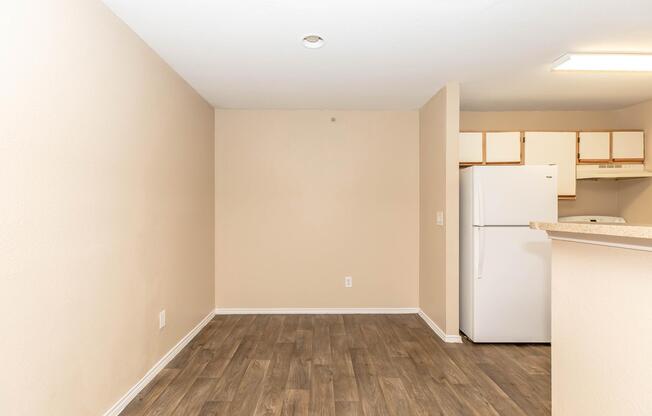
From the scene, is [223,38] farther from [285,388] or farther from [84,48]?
[285,388]

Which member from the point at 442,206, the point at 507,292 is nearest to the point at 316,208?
the point at 442,206

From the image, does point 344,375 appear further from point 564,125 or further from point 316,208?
point 564,125

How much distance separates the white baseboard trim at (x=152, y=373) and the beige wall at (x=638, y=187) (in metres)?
4.96

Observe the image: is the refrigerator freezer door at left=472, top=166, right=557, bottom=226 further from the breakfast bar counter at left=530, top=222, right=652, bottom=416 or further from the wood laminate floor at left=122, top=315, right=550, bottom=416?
the breakfast bar counter at left=530, top=222, right=652, bottom=416

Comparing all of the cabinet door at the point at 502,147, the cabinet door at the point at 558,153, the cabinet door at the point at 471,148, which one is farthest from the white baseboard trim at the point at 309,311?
the cabinet door at the point at 558,153

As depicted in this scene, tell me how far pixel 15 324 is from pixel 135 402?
1.20 m

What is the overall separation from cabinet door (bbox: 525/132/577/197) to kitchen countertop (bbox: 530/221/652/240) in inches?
106

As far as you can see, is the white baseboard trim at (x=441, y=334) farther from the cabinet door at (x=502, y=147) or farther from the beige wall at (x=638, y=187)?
the beige wall at (x=638, y=187)

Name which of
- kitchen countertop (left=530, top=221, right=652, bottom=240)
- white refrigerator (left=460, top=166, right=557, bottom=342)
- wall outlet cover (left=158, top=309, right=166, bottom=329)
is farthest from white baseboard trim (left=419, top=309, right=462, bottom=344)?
wall outlet cover (left=158, top=309, right=166, bottom=329)

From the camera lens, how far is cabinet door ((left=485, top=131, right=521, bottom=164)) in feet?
13.3

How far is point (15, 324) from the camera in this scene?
1.53 metres

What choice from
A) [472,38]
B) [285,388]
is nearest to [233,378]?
[285,388]

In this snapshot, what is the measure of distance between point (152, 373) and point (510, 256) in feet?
10.3

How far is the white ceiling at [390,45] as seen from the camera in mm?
2266
